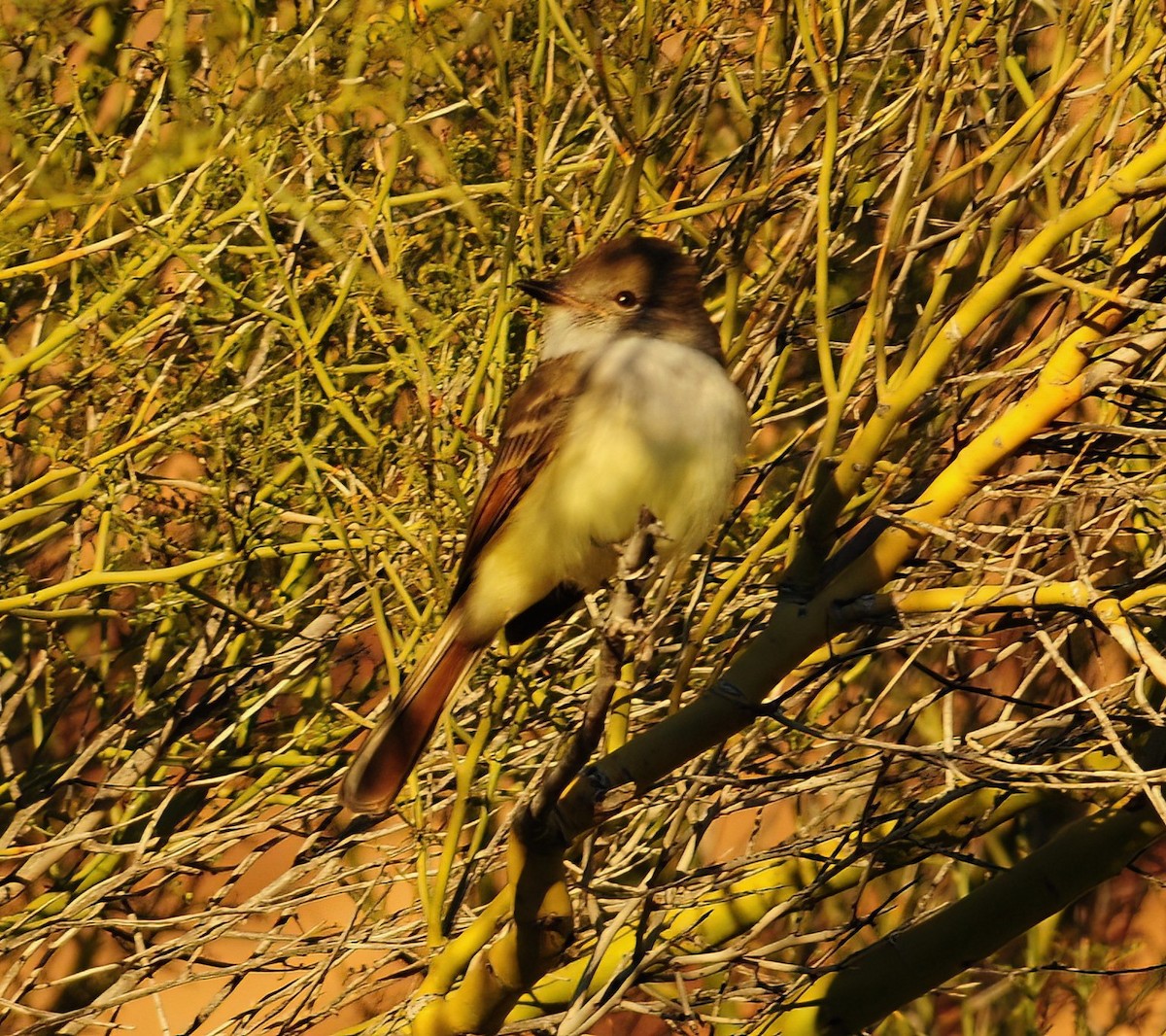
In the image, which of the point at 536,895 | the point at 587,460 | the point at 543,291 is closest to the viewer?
the point at 536,895

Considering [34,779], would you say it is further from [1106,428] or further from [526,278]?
[1106,428]

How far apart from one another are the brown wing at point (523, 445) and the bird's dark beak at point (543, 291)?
243 mm

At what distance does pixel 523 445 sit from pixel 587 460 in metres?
0.17

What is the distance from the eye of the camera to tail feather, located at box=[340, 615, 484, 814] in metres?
3.49

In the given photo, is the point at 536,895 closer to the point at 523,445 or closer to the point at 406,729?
the point at 406,729

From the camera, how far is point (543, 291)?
364cm

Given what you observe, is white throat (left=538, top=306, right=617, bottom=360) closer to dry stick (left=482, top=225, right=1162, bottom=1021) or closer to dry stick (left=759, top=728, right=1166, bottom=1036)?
dry stick (left=482, top=225, right=1162, bottom=1021)

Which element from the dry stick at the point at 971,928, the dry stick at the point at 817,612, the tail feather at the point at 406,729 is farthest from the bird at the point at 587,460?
the dry stick at the point at 971,928

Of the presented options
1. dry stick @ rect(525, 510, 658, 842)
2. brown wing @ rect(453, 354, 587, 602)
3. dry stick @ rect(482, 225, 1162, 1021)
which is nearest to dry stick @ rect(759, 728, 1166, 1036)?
dry stick @ rect(482, 225, 1162, 1021)

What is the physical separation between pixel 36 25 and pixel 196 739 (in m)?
2.03

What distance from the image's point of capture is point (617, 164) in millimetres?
3922

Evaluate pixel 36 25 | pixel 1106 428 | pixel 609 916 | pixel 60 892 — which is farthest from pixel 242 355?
pixel 1106 428

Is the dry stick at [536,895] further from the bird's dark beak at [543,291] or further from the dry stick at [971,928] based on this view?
the bird's dark beak at [543,291]

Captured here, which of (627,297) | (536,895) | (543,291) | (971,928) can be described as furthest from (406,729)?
(971,928)
